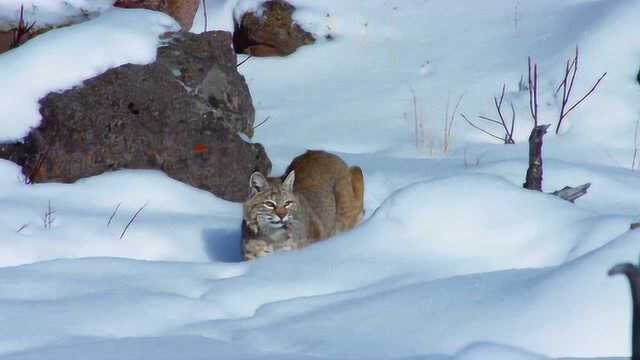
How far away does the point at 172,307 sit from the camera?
15.5 feet

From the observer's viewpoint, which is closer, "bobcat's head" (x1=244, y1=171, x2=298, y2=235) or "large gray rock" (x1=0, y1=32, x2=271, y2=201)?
"bobcat's head" (x1=244, y1=171, x2=298, y2=235)

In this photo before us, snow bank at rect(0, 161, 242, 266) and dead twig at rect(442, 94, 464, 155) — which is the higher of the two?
snow bank at rect(0, 161, 242, 266)

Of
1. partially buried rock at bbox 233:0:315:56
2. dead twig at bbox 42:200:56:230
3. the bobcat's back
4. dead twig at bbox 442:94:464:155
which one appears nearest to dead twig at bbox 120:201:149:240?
dead twig at bbox 42:200:56:230

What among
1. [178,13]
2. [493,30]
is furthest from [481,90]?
[178,13]

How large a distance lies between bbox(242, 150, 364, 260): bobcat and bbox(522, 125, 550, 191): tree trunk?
1283 mm

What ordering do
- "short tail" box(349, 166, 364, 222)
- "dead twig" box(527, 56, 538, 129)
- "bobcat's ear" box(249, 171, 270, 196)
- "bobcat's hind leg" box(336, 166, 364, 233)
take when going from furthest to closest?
"dead twig" box(527, 56, 538, 129) < "short tail" box(349, 166, 364, 222) < "bobcat's hind leg" box(336, 166, 364, 233) < "bobcat's ear" box(249, 171, 270, 196)

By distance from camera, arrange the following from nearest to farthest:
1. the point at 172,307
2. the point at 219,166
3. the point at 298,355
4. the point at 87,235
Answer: the point at 298,355 → the point at 172,307 → the point at 87,235 → the point at 219,166

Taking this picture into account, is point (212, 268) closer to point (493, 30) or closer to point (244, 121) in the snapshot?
point (244, 121)

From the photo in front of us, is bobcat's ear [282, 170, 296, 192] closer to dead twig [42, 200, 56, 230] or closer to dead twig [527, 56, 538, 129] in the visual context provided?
dead twig [42, 200, 56, 230]

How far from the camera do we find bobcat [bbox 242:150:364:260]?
6.62 metres

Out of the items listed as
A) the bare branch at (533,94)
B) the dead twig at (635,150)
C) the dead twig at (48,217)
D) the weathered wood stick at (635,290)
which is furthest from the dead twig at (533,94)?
the weathered wood stick at (635,290)

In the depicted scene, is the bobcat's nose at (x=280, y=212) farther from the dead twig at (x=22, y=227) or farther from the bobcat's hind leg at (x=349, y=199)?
the dead twig at (x=22, y=227)

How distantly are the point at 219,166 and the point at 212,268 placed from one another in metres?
2.10

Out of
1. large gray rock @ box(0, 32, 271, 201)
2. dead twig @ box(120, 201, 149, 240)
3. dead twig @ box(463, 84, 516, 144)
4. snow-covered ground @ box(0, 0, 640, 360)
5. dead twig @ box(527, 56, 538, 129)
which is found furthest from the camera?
dead twig @ box(463, 84, 516, 144)
